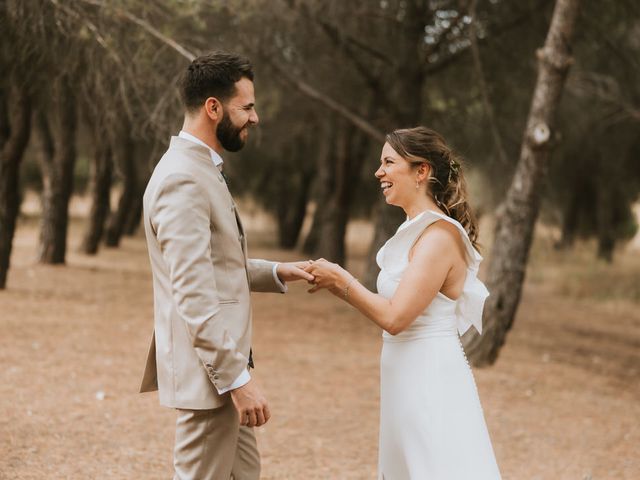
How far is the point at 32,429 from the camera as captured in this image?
600 centimetres

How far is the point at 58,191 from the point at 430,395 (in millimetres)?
13988

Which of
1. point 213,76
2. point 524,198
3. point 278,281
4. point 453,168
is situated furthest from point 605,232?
point 213,76

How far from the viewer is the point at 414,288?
3.31 m

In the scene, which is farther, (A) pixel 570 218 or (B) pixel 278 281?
(A) pixel 570 218

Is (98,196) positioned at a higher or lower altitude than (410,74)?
lower

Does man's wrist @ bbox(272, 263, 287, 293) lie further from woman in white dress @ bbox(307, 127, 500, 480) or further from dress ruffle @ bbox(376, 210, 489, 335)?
dress ruffle @ bbox(376, 210, 489, 335)

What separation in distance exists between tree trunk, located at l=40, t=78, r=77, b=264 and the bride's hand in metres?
12.7

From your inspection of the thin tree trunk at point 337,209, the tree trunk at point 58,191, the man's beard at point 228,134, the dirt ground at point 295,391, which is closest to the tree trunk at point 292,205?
the thin tree trunk at point 337,209

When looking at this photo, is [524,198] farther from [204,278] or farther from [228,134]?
[204,278]

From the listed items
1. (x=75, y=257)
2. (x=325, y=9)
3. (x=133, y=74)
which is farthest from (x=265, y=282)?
(x=75, y=257)

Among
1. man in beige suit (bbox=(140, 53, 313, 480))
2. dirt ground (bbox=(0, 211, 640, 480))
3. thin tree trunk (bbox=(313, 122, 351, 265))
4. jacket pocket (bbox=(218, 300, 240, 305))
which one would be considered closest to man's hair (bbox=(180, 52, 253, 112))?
man in beige suit (bbox=(140, 53, 313, 480))

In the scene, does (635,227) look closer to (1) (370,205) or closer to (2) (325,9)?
(1) (370,205)

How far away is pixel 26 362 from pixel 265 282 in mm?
5221

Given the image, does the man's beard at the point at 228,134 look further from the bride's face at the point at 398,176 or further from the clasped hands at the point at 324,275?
the bride's face at the point at 398,176
